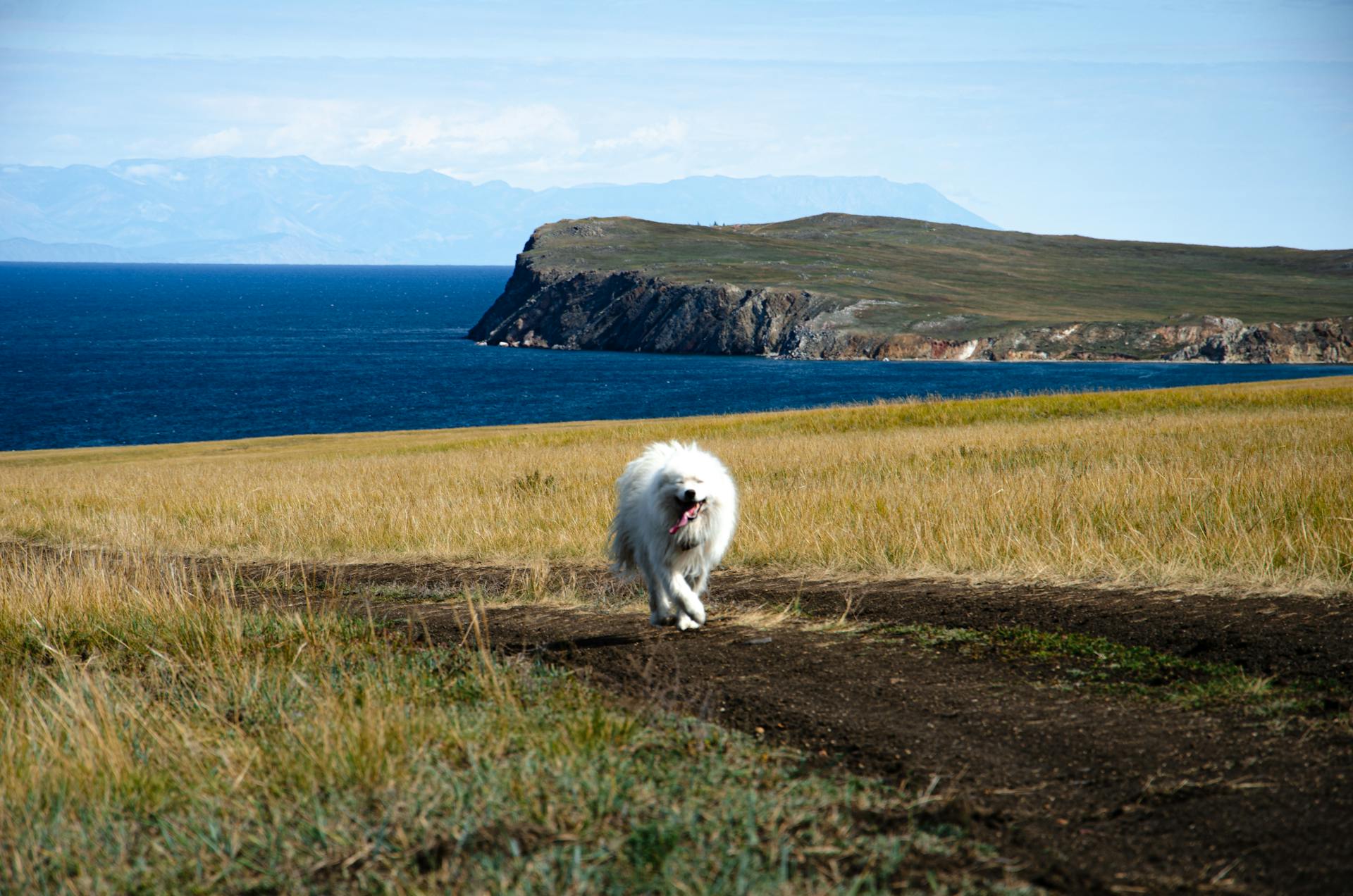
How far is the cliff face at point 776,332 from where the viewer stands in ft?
339

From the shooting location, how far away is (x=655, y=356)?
418ft

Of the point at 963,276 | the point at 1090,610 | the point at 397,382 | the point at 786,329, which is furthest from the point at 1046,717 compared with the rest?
the point at 963,276

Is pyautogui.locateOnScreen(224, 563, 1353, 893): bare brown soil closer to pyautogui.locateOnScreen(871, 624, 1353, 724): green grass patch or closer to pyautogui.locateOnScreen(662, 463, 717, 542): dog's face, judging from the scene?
pyautogui.locateOnScreen(871, 624, 1353, 724): green grass patch

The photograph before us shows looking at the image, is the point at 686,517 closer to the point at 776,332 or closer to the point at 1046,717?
the point at 1046,717

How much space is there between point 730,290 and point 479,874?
12814cm

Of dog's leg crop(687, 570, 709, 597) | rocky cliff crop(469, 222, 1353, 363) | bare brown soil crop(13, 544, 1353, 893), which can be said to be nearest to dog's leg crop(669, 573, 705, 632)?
bare brown soil crop(13, 544, 1353, 893)

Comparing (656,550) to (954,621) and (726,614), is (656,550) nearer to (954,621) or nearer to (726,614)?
(726,614)

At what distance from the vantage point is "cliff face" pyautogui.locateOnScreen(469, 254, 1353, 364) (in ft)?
339

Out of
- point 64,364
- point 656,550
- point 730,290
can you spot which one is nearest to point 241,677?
point 656,550

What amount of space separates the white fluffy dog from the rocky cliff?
4163 inches

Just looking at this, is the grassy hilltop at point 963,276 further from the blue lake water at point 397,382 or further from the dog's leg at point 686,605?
the dog's leg at point 686,605

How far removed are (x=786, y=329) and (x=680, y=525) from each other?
119 meters

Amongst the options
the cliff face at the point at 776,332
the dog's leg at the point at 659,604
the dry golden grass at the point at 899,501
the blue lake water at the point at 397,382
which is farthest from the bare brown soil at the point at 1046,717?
the cliff face at the point at 776,332

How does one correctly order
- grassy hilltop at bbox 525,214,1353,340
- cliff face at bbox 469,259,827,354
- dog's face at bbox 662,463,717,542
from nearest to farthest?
1. dog's face at bbox 662,463,717,542
2. grassy hilltop at bbox 525,214,1353,340
3. cliff face at bbox 469,259,827,354
